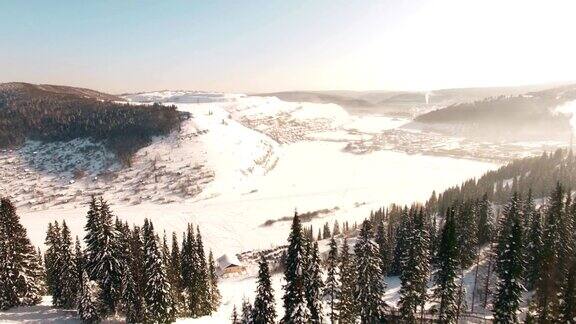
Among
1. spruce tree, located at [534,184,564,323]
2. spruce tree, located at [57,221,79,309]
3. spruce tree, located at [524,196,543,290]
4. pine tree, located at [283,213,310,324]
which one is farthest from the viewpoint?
spruce tree, located at [524,196,543,290]

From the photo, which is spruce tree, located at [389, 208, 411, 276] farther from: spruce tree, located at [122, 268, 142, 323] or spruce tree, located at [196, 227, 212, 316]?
spruce tree, located at [122, 268, 142, 323]

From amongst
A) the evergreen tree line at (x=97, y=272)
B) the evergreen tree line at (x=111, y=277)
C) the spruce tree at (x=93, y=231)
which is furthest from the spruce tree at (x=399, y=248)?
the spruce tree at (x=93, y=231)

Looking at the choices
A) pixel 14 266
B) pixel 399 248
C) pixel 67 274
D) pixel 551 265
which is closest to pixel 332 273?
pixel 67 274

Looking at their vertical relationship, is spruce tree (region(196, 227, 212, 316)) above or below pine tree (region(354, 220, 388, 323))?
below

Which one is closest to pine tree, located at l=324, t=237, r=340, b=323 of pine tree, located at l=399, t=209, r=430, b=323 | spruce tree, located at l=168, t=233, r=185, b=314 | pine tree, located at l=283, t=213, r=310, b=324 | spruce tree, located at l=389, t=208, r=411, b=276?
pine tree, located at l=283, t=213, r=310, b=324

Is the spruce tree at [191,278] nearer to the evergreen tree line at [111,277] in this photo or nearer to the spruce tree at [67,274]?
the evergreen tree line at [111,277]

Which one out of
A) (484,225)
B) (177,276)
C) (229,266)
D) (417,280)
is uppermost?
(417,280)

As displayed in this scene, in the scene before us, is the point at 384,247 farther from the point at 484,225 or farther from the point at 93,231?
the point at 93,231
